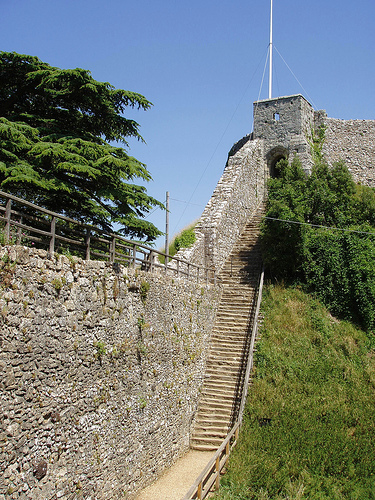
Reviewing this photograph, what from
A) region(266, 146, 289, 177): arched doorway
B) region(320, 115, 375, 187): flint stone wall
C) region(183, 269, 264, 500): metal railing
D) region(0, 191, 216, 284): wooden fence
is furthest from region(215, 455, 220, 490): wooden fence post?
region(320, 115, 375, 187): flint stone wall

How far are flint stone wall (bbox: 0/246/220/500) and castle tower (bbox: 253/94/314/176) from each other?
16398 millimetres

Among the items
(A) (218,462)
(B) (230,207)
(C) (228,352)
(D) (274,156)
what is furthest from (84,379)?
(D) (274,156)

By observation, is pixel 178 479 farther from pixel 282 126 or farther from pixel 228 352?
pixel 282 126

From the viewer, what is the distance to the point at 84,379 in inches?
335

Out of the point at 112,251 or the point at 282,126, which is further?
the point at 282,126

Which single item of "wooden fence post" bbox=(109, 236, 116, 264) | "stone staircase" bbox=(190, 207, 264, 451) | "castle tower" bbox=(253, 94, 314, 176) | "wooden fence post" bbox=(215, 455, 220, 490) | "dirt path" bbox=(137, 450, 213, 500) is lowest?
"dirt path" bbox=(137, 450, 213, 500)

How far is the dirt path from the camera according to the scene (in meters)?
10.6

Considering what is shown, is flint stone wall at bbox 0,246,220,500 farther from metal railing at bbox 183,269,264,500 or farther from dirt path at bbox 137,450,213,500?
metal railing at bbox 183,269,264,500

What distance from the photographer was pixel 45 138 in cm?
1291

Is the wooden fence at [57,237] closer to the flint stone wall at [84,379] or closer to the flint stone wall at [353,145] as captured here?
the flint stone wall at [84,379]

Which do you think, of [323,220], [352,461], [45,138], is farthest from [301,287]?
[45,138]

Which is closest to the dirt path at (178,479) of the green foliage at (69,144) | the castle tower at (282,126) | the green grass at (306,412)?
the green grass at (306,412)

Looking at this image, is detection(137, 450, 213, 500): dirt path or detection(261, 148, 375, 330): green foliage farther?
detection(261, 148, 375, 330): green foliage

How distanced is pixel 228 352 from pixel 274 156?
15.1 m
